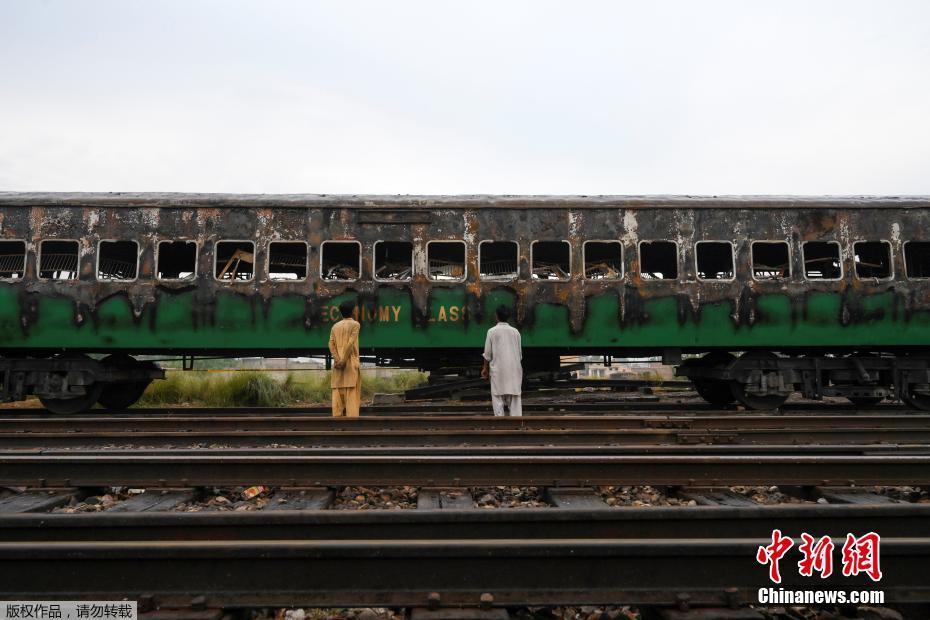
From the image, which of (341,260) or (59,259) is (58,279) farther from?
(341,260)

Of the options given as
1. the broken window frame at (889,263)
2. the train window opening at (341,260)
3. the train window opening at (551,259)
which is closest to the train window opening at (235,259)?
the train window opening at (341,260)

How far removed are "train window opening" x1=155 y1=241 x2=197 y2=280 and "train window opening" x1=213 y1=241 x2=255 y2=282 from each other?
370mm

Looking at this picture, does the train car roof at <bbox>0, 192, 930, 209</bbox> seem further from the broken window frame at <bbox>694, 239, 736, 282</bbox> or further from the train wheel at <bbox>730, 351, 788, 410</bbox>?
the train wheel at <bbox>730, 351, 788, 410</bbox>

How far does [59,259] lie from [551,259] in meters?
7.72

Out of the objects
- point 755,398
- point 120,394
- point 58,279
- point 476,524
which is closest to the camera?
point 476,524

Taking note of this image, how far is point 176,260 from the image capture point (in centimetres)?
903

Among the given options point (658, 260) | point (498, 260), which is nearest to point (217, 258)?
point (498, 260)

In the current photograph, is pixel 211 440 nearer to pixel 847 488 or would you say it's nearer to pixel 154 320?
pixel 154 320

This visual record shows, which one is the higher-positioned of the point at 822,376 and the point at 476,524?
the point at 822,376

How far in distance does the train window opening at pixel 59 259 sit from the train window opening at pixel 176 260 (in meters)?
1.18

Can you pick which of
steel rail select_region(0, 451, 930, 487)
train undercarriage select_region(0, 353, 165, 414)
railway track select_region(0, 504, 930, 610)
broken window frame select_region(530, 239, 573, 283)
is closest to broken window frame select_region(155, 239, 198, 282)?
train undercarriage select_region(0, 353, 165, 414)

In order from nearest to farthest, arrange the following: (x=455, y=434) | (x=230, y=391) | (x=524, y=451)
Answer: (x=524, y=451)
(x=455, y=434)
(x=230, y=391)

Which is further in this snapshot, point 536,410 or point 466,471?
point 536,410

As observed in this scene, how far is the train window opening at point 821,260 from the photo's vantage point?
28.7 ft
